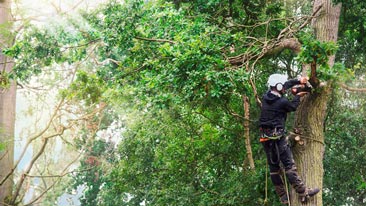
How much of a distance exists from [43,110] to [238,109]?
458 cm

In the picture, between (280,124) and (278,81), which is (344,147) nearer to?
(280,124)

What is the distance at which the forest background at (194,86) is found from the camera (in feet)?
17.5

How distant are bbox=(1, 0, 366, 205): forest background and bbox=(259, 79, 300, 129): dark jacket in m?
0.29

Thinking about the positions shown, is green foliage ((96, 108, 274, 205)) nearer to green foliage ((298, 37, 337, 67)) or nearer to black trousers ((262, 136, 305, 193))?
black trousers ((262, 136, 305, 193))

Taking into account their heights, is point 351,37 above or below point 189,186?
above

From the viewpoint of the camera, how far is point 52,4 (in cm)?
1077

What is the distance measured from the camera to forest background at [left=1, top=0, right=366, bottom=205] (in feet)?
17.5

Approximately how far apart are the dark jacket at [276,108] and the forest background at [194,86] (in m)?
0.29

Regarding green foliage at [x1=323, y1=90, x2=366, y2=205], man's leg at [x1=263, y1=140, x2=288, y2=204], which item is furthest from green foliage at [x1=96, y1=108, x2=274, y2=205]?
man's leg at [x1=263, y1=140, x2=288, y2=204]

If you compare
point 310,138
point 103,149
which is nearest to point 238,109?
point 310,138

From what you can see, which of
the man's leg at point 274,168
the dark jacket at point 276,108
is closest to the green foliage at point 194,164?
the man's leg at point 274,168

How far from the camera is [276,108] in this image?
16.2ft

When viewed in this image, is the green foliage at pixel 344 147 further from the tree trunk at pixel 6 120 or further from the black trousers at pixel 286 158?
the tree trunk at pixel 6 120

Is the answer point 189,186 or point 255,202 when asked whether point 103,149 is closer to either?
point 189,186
